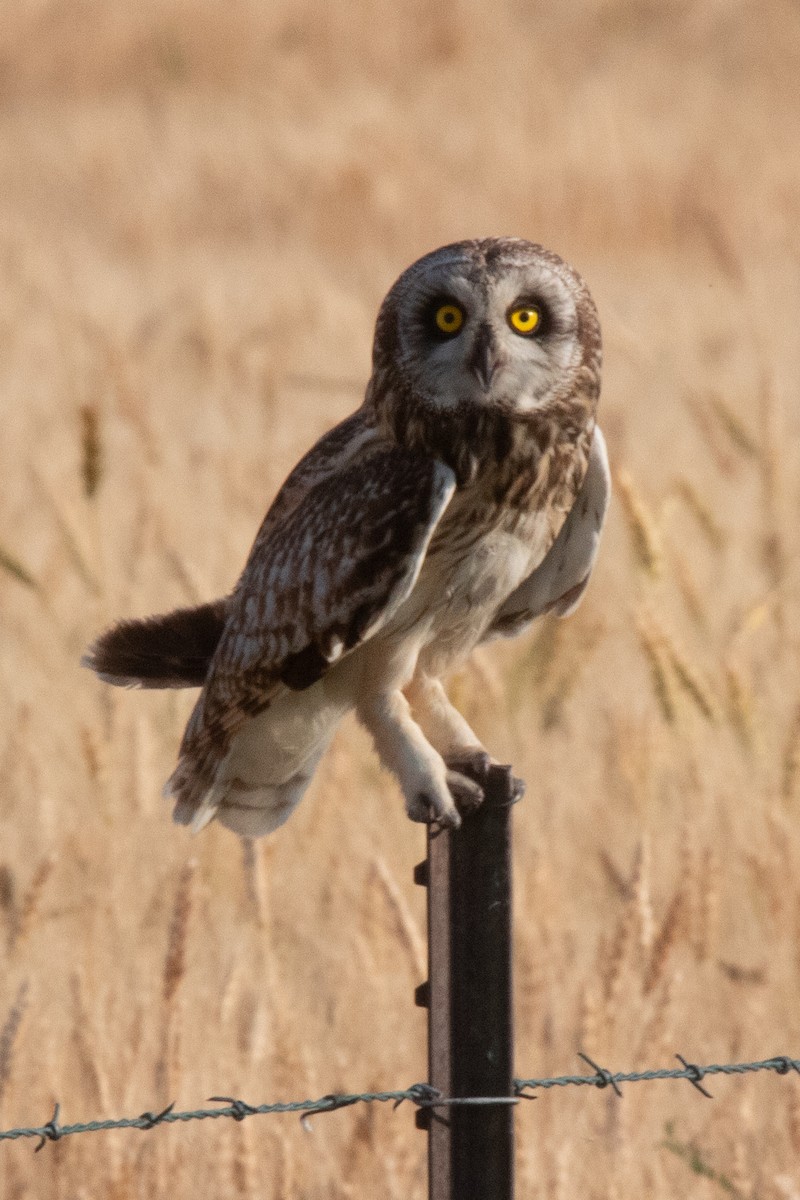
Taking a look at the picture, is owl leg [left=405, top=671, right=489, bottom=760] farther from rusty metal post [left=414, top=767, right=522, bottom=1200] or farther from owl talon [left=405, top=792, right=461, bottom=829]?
rusty metal post [left=414, top=767, right=522, bottom=1200]

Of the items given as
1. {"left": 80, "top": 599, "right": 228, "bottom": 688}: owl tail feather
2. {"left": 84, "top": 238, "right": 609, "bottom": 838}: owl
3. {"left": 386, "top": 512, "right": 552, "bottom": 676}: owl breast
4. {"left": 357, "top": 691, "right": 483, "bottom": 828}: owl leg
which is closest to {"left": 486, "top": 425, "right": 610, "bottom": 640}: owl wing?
{"left": 84, "top": 238, "right": 609, "bottom": 838}: owl

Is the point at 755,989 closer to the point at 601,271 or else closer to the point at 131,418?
the point at 131,418

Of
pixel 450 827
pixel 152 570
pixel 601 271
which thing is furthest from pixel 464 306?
pixel 601 271

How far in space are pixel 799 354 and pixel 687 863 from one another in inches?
233

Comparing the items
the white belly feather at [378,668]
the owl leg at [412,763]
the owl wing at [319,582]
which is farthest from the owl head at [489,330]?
the owl leg at [412,763]

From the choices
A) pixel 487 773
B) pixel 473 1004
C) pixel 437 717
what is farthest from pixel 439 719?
pixel 473 1004

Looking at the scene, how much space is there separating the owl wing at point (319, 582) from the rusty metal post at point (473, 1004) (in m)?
0.55

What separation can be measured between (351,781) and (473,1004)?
203 cm

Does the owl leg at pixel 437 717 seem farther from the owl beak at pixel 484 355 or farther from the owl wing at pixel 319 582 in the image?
the owl beak at pixel 484 355

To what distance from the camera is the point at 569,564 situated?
3.20m

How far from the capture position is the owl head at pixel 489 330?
2.79 m

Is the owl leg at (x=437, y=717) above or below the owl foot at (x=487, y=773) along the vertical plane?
above

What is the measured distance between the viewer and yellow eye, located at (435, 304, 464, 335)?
2.82 metres

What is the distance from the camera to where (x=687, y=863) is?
333cm
